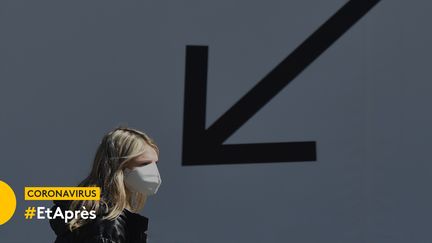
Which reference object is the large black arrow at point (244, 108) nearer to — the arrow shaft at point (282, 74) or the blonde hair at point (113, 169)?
the arrow shaft at point (282, 74)

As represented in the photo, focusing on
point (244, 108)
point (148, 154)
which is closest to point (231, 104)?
point (244, 108)

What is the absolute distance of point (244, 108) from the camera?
4383mm

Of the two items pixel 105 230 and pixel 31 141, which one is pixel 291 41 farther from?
pixel 105 230

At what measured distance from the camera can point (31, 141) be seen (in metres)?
4.11

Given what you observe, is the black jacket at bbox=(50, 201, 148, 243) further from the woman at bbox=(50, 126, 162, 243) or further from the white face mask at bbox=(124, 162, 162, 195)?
the white face mask at bbox=(124, 162, 162, 195)

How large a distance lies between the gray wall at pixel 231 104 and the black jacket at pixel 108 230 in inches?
94.2

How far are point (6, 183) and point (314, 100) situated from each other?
1.74m

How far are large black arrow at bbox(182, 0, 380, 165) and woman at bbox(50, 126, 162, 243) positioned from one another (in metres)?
2.36

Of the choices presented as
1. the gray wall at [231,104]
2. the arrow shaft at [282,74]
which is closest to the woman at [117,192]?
the gray wall at [231,104]

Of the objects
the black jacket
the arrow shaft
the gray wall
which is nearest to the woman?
the black jacket

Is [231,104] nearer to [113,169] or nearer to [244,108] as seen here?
[244,108]

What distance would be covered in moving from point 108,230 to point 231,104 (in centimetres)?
272

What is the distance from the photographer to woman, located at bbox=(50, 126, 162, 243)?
5.54 ft

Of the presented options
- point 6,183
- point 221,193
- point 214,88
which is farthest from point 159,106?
point 6,183
